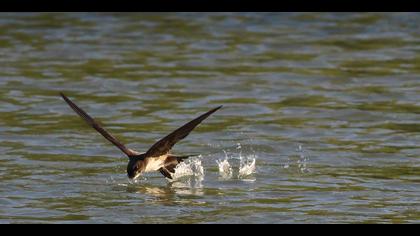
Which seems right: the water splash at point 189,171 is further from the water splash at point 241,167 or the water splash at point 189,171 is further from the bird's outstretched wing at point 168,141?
the bird's outstretched wing at point 168,141

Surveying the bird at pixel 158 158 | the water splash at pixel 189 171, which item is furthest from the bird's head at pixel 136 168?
the water splash at pixel 189 171

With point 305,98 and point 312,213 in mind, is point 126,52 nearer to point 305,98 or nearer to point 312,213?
point 305,98

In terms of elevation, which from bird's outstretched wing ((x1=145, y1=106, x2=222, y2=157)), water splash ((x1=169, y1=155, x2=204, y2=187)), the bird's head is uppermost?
bird's outstretched wing ((x1=145, y1=106, x2=222, y2=157))

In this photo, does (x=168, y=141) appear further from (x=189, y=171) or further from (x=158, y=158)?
(x=189, y=171)

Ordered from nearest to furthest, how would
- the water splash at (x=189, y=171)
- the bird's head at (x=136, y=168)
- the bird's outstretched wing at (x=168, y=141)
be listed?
the bird's outstretched wing at (x=168, y=141), the bird's head at (x=136, y=168), the water splash at (x=189, y=171)

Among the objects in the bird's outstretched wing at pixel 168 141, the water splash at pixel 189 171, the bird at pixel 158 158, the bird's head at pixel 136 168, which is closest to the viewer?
the bird's outstretched wing at pixel 168 141

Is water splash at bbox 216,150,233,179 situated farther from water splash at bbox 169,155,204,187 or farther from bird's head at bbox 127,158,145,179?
bird's head at bbox 127,158,145,179

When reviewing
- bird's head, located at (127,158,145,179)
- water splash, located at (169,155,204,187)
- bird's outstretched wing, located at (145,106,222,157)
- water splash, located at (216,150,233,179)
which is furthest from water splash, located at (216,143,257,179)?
bird's head, located at (127,158,145,179)

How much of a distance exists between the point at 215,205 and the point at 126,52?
7.61 m

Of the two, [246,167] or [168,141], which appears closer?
[168,141]

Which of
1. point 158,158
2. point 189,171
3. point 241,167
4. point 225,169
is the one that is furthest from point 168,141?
point 241,167

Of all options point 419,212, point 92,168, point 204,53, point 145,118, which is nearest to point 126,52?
point 204,53

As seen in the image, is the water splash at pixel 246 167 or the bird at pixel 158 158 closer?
the bird at pixel 158 158

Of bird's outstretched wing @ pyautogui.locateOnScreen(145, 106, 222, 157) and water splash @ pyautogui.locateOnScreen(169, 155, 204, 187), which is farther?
water splash @ pyautogui.locateOnScreen(169, 155, 204, 187)
